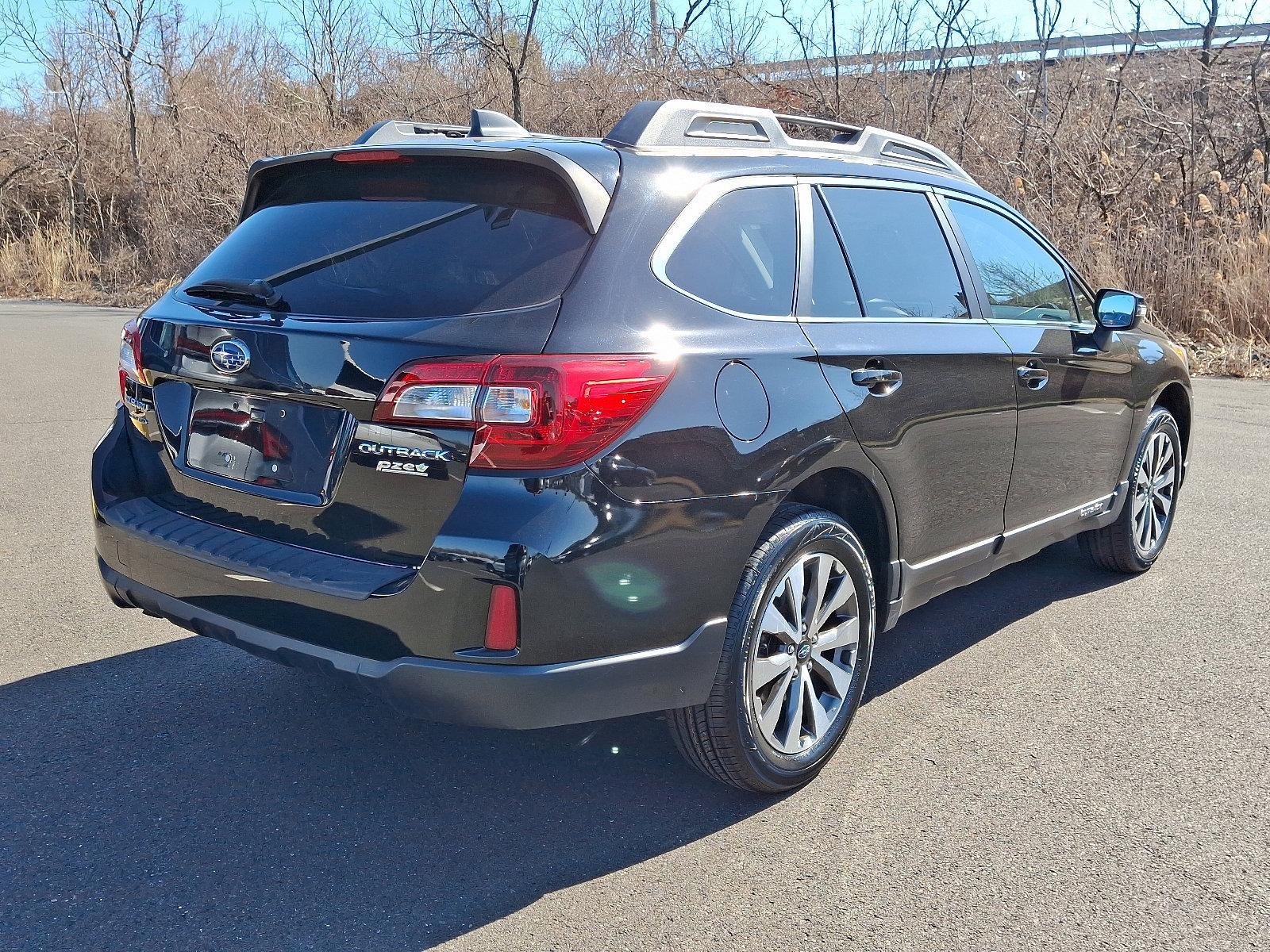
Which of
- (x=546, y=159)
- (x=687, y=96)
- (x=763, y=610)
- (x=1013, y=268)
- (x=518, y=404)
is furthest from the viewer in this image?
(x=687, y=96)

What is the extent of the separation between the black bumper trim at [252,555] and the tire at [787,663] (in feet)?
2.93

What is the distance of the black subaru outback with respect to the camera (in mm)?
2648

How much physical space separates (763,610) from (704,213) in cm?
109

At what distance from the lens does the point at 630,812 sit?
3.17 meters

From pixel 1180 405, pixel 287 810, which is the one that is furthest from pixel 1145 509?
pixel 287 810

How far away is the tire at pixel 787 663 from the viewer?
304cm

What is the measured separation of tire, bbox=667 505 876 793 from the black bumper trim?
2.93 feet

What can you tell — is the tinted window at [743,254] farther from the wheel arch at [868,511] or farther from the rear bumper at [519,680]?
the rear bumper at [519,680]

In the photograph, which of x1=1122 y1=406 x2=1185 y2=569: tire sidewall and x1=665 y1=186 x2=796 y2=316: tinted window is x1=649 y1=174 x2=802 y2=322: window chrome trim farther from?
x1=1122 y1=406 x2=1185 y2=569: tire sidewall

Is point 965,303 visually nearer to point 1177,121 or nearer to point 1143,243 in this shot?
point 1143,243

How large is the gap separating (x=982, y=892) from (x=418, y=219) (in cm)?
220

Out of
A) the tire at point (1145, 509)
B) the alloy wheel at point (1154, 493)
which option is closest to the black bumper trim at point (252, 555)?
the tire at point (1145, 509)

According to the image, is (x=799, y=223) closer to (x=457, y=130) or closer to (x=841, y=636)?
(x=457, y=130)

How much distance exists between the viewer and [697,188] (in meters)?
3.17
